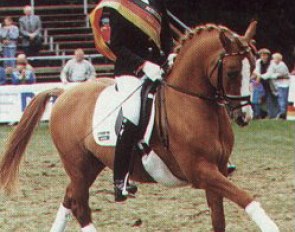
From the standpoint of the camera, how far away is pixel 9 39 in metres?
24.0

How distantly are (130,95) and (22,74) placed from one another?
13.9 metres

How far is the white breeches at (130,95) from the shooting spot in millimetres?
8422

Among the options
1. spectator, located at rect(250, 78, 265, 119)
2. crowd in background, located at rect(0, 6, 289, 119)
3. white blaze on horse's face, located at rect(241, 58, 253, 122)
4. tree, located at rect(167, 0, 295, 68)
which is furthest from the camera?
tree, located at rect(167, 0, 295, 68)

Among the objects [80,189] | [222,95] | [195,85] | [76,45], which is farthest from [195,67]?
[76,45]

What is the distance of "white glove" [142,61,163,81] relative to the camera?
8.26 meters

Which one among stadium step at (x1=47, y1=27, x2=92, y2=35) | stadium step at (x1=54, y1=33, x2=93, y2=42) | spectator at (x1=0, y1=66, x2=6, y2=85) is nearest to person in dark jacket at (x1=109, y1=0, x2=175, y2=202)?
spectator at (x1=0, y1=66, x2=6, y2=85)

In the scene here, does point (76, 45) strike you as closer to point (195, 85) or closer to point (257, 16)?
point (257, 16)

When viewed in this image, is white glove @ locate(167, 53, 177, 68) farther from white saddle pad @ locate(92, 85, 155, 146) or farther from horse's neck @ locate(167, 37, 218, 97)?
white saddle pad @ locate(92, 85, 155, 146)

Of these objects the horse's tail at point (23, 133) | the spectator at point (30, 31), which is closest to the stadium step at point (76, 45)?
the spectator at point (30, 31)

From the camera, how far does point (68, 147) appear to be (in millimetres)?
9406

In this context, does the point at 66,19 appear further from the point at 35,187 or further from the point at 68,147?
the point at 68,147

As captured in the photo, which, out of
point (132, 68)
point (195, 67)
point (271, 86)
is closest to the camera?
point (195, 67)

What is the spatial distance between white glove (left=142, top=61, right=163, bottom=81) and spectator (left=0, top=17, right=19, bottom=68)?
1600 centimetres

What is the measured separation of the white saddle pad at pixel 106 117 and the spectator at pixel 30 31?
15728 millimetres
